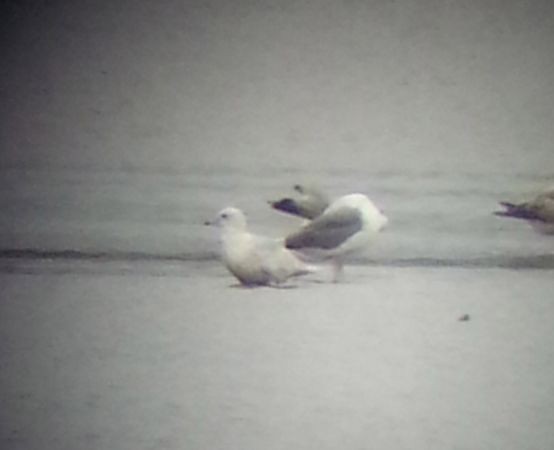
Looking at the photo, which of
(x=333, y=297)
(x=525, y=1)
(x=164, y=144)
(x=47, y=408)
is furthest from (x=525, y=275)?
(x=47, y=408)

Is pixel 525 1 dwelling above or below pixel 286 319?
above

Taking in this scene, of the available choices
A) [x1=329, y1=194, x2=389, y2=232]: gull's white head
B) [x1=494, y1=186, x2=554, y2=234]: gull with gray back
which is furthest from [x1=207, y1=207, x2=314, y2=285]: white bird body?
[x1=494, y1=186, x2=554, y2=234]: gull with gray back

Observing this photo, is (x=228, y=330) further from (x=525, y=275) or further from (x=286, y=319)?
(x=525, y=275)

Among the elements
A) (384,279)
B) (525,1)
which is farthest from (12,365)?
(525,1)

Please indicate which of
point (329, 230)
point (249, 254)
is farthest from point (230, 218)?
point (329, 230)

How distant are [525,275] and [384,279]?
254mm

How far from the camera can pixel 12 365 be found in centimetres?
179

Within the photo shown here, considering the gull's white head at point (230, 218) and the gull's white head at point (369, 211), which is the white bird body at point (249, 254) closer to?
the gull's white head at point (230, 218)

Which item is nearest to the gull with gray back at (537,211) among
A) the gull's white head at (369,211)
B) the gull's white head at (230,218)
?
the gull's white head at (369,211)

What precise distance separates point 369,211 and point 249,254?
23 centimetres

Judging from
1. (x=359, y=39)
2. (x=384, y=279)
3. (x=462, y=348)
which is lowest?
(x=462, y=348)

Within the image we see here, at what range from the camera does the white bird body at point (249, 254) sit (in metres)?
1.78

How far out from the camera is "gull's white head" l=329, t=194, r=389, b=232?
5.84 ft

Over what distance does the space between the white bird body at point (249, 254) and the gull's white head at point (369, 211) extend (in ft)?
0.43
